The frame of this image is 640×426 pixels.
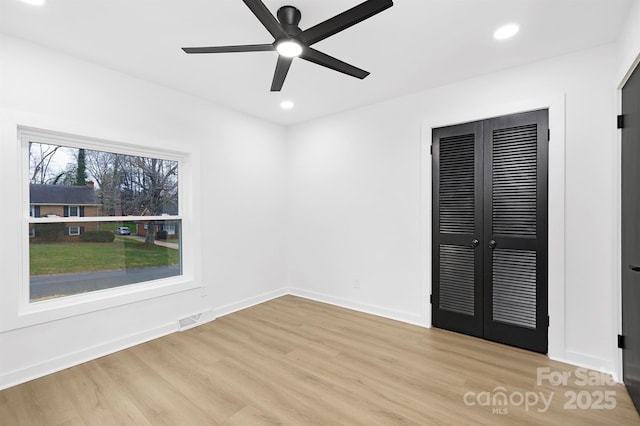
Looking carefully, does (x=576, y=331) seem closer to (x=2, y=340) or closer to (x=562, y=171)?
(x=562, y=171)

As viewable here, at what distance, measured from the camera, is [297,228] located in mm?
4727

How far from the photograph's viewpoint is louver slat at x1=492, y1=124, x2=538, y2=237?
278 centimetres

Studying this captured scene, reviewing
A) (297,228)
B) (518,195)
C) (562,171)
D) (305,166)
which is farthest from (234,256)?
(562,171)

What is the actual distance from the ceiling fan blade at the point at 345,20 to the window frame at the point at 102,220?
214cm

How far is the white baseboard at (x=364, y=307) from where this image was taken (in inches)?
138

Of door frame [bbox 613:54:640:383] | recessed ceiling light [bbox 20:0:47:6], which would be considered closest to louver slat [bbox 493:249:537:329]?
door frame [bbox 613:54:640:383]

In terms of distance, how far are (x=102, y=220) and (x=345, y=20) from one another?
2.83m

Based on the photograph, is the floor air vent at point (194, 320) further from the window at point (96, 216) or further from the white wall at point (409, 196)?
the white wall at point (409, 196)

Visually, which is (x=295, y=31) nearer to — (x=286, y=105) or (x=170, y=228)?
(x=286, y=105)

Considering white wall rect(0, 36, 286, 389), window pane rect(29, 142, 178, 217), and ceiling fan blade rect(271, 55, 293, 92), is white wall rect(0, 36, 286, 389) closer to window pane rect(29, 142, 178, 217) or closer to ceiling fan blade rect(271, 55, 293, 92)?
window pane rect(29, 142, 178, 217)

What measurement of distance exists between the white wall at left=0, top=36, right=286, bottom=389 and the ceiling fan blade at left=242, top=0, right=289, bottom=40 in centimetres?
198

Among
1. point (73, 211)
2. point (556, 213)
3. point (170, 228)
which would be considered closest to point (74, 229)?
point (73, 211)

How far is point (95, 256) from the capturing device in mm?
2984

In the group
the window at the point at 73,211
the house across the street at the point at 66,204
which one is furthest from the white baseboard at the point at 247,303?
the window at the point at 73,211
